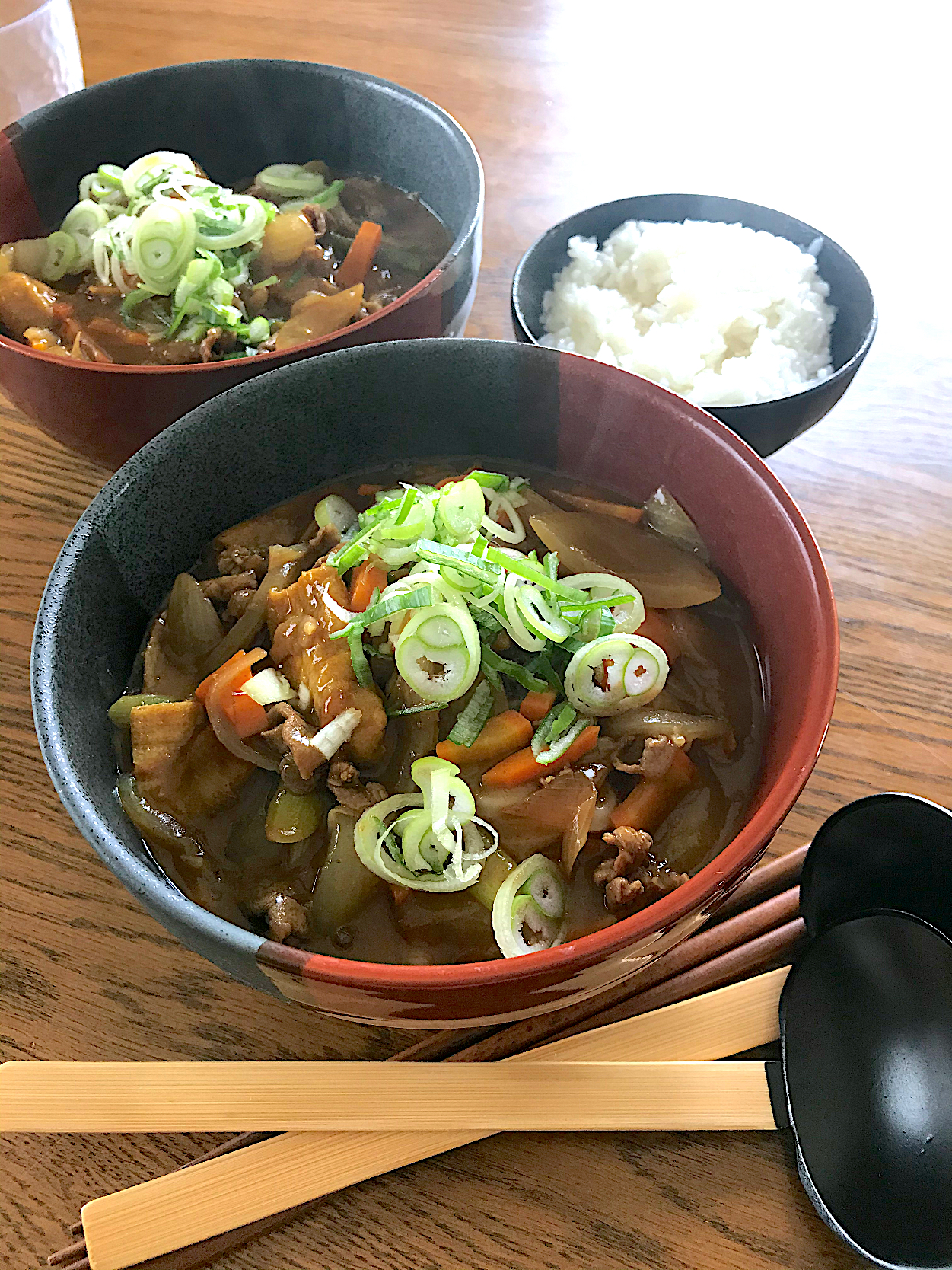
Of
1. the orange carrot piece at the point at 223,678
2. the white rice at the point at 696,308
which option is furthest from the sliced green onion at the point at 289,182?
the orange carrot piece at the point at 223,678

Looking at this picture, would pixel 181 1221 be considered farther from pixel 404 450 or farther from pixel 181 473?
pixel 404 450

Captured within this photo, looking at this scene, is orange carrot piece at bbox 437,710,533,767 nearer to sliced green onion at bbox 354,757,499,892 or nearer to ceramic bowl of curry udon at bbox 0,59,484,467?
sliced green onion at bbox 354,757,499,892

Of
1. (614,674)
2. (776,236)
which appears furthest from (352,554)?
(776,236)

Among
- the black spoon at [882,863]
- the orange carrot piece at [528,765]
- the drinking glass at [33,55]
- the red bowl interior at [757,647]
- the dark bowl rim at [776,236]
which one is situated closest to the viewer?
the red bowl interior at [757,647]

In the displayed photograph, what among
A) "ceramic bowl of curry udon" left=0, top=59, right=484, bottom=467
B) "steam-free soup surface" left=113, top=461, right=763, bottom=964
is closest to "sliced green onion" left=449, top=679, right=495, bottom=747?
"steam-free soup surface" left=113, top=461, right=763, bottom=964

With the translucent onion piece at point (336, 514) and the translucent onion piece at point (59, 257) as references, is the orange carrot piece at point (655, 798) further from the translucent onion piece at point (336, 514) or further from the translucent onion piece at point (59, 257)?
the translucent onion piece at point (59, 257)

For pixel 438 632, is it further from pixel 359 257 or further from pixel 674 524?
pixel 359 257

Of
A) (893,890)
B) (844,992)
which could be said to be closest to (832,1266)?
(844,992)
